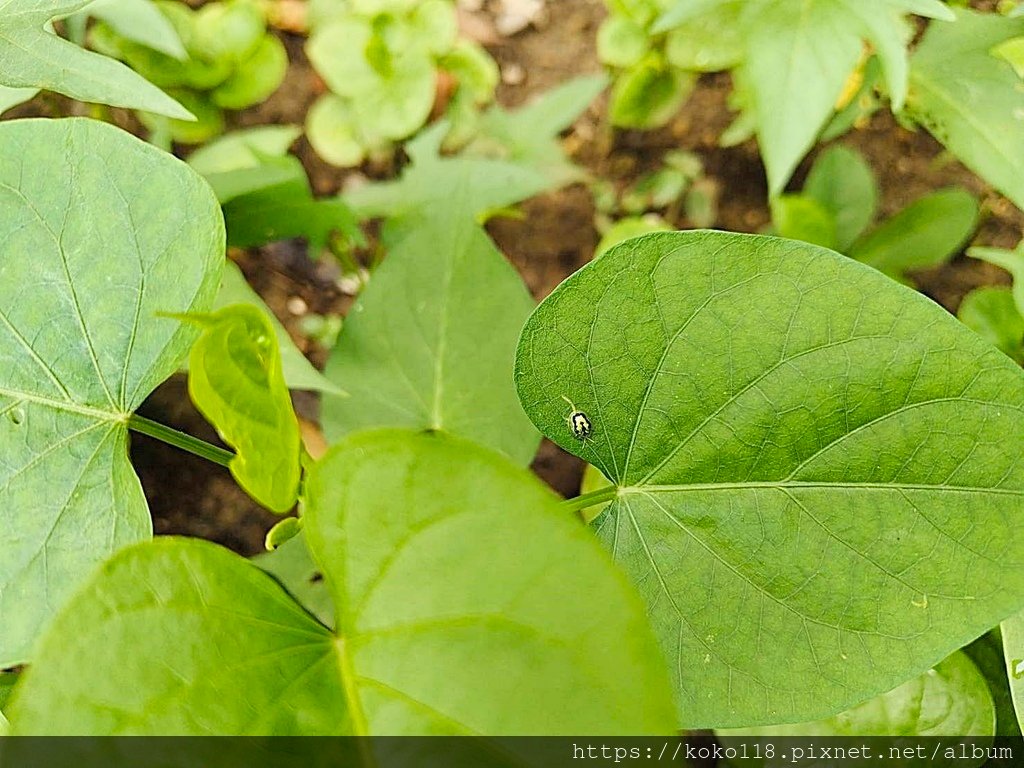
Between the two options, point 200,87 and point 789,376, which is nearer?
point 789,376

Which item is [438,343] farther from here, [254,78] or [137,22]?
[254,78]

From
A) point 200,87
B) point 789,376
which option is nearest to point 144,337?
point 789,376

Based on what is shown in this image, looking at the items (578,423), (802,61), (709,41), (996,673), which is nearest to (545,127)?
(709,41)

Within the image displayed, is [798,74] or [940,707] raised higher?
[798,74]

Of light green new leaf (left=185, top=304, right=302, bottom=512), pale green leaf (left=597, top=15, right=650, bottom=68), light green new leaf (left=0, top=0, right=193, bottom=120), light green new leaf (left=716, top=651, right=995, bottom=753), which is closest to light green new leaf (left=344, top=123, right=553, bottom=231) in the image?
pale green leaf (left=597, top=15, right=650, bottom=68)

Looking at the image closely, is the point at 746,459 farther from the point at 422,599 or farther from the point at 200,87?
the point at 200,87

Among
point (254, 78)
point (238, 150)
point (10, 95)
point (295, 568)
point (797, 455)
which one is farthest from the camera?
point (254, 78)
